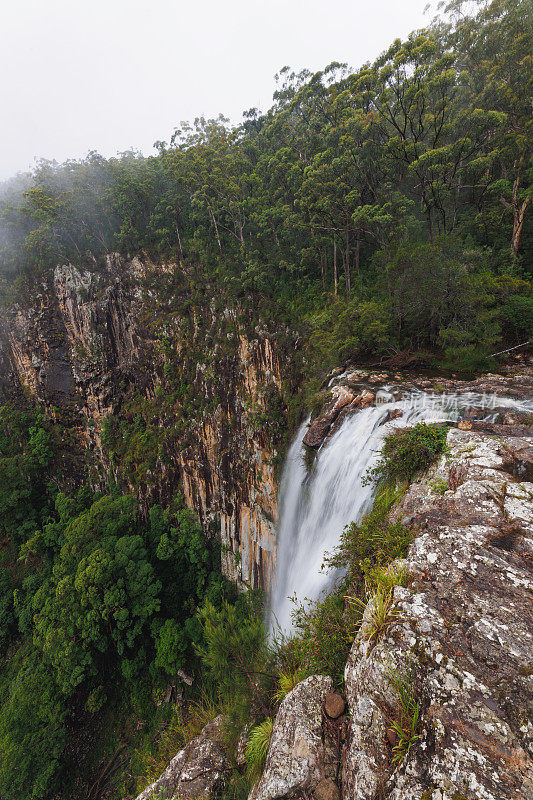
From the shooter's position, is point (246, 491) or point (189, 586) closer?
point (246, 491)

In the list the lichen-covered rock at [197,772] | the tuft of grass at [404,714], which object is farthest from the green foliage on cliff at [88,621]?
the tuft of grass at [404,714]

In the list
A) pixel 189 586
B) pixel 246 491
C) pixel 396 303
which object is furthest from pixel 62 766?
pixel 396 303

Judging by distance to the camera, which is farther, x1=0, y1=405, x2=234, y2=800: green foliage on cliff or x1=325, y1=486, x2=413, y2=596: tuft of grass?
x1=0, y1=405, x2=234, y2=800: green foliage on cliff

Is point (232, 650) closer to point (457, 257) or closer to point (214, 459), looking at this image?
point (214, 459)

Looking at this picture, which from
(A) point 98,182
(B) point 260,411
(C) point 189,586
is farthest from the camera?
(A) point 98,182

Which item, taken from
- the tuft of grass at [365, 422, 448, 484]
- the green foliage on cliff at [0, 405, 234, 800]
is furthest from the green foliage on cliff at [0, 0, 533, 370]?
the green foliage on cliff at [0, 405, 234, 800]

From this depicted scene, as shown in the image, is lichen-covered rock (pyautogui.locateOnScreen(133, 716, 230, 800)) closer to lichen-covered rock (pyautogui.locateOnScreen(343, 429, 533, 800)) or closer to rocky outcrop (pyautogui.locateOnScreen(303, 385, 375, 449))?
lichen-covered rock (pyautogui.locateOnScreen(343, 429, 533, 800))
